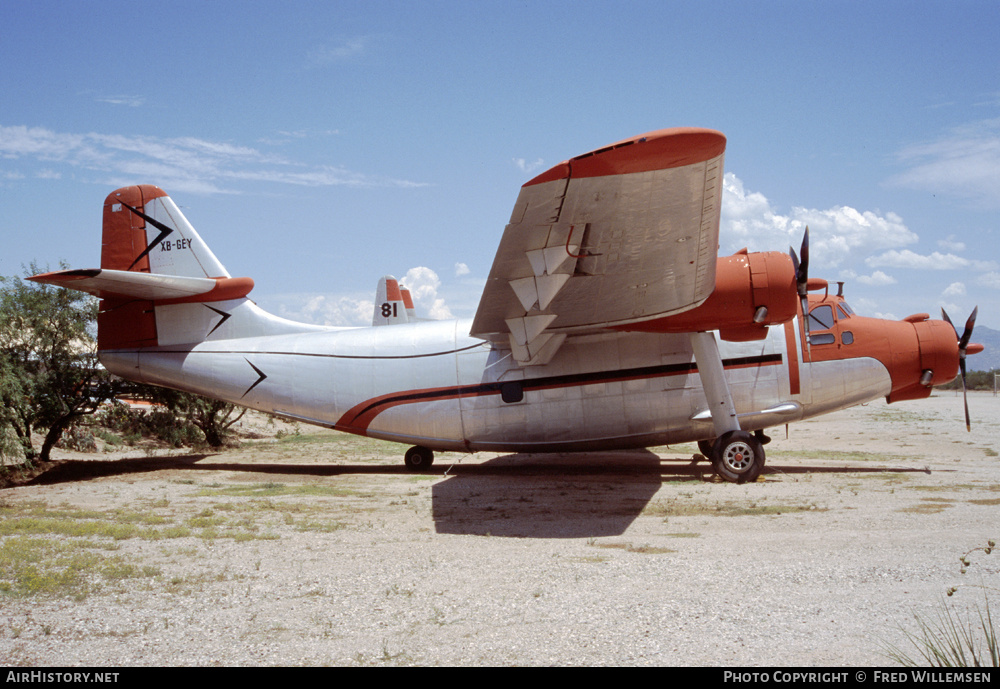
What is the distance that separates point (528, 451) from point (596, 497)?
2.66 m

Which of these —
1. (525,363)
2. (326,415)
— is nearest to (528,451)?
(525,363)

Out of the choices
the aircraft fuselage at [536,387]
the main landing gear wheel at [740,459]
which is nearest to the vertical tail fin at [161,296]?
the aircraft fuselage at [536,387]

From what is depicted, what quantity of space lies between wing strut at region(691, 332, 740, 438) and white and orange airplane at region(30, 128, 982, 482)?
3 cm

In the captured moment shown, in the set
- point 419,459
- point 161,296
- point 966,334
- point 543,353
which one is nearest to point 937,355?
point 966,334

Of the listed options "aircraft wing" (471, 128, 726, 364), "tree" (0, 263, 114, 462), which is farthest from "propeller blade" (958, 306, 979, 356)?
"tree" (0, 263, 114, 462)

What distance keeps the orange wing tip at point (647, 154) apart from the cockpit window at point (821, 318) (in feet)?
24.6

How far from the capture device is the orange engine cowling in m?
11.1

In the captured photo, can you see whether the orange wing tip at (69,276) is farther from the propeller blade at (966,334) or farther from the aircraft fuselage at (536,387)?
the propeller blade at (966,334)

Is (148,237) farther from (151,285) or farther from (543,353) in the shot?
(543,353)

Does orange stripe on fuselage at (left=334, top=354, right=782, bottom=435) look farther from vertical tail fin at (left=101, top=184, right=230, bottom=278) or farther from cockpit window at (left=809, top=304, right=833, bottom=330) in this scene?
vertical tail fin at (left=101, top=184, right=230, bottom=278)

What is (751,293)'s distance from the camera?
11125 mm
